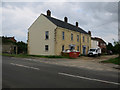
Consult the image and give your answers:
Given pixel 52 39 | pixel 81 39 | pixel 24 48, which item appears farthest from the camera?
pixel 24 48

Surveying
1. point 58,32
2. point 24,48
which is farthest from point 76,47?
point 24,48

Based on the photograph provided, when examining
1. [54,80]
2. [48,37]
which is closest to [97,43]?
[48,37]

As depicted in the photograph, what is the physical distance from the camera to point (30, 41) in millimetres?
30469

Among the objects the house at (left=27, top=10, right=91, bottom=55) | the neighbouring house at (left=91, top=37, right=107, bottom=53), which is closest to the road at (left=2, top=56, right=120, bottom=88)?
the house at (left=27, top=10, right=91, bottom=55)

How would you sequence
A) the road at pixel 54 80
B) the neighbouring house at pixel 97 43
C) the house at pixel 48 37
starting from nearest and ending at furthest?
the road at pixel 54 80
the house at pixel 48 37
the neighbouring house at pixel 97 43

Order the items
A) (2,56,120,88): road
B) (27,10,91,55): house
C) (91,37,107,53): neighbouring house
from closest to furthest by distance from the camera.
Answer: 1. (2,56,120,88): road
2. (27,10,91,55): house
3. (91,37,107,53): neighbouring house

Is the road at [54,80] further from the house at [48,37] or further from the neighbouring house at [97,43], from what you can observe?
the neighbouring house at [97,43]

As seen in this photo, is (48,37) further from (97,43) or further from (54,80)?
(97,43)

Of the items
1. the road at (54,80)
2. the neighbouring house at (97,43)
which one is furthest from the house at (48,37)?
the neighbouring house at (97,43)

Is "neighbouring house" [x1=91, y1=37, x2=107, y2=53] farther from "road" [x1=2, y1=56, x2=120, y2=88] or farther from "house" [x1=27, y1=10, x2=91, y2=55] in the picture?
"road" [x1=2, y1=56, x2=120, y2=88]

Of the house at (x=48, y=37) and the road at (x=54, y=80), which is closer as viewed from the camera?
the road at (x=54, y=80)

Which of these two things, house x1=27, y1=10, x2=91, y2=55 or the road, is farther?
house x1=27, y1=10, x2=91, y2=55

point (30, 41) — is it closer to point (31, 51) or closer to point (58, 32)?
point (31, 51)

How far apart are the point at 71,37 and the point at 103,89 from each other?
26.6 m
